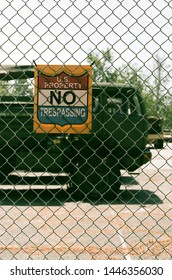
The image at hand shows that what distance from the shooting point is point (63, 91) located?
11.5 ft

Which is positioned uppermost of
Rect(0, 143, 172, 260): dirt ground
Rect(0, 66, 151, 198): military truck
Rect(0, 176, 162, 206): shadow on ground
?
Rect(0, 66, 151, 198): military truck

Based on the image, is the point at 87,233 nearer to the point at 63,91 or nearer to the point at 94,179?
the point at 94,179

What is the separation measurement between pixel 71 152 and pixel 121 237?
117 inches

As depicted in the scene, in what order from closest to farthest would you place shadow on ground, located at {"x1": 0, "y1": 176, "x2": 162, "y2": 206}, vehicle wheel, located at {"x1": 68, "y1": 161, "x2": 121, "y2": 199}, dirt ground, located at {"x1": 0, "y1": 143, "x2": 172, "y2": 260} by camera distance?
1. dirt ground, located at {"x1": 0, "y1": 143, "x2": 172, "y2": 260}
2. vehicle wheel, located at {"x1": 68, "y1": 161, "x2": 121, "y2": 199}
3. shadow on ground, located at {"x1": 0, "y1": 176, "x2": 162, "y2": 206}

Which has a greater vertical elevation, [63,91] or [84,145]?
[63,91]

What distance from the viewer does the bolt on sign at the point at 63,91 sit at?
3.51 metres

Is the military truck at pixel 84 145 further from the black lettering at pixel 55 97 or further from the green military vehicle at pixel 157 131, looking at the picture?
the black lettering at pixel 55 97

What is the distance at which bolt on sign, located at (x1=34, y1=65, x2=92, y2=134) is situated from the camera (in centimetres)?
351

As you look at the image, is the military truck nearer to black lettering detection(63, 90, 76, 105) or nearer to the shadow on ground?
the shadow on ground

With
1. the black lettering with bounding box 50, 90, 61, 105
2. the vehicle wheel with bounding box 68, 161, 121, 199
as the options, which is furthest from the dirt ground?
the black lettering with bounding box 50, 90, 61, 105

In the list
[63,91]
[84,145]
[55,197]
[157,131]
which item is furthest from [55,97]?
[55,197]

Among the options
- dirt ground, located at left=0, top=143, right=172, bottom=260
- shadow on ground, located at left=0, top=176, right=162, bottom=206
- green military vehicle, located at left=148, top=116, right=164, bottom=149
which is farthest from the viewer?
shadow on ground, located at left=0, top=176, right=162, bottom=206
